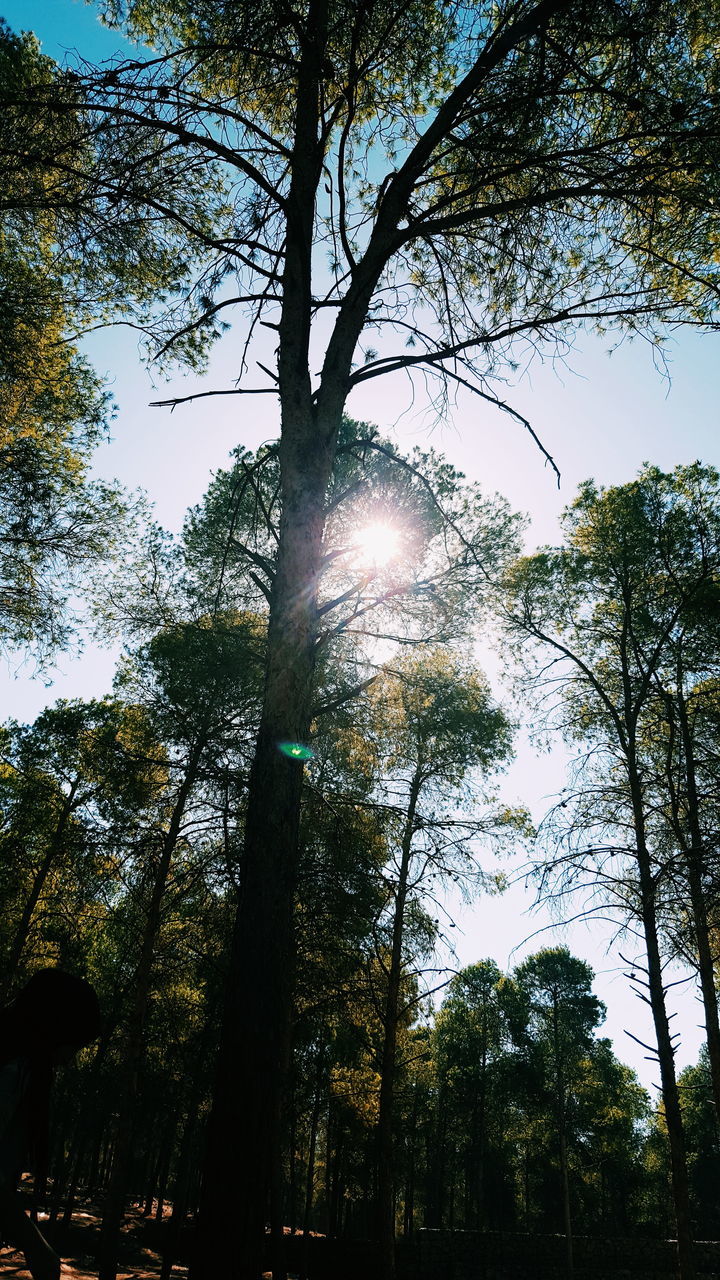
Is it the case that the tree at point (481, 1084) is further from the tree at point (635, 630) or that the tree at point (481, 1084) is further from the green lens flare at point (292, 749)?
the green lens flare at point (292, 749)

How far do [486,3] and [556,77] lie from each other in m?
1.12

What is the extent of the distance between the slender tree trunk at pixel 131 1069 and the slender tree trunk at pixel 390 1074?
12.6 ft

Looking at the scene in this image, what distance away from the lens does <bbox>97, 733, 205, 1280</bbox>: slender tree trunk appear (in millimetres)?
9820

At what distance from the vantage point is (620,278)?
18.9 ft

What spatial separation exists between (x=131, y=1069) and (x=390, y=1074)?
451 centimetres

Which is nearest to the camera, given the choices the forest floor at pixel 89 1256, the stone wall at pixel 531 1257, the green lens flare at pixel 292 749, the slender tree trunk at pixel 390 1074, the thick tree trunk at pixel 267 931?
the thick tree trunk at pixel 267 931

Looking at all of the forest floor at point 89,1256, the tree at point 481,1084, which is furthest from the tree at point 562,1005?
the forest floor at point 89,1256

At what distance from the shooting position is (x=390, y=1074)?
38.2 ft

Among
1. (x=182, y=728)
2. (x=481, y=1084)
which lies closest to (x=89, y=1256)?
(x=182, y=728)

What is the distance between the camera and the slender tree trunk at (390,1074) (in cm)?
1100

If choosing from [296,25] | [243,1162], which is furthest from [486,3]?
[243,1162]

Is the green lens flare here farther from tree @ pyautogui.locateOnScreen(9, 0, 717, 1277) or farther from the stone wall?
the stone wall

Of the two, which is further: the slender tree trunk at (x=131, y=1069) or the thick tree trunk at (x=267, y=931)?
the slender tree trunk at (x=131, y=1069)

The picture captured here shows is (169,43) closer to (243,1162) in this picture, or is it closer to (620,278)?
(620,278)
